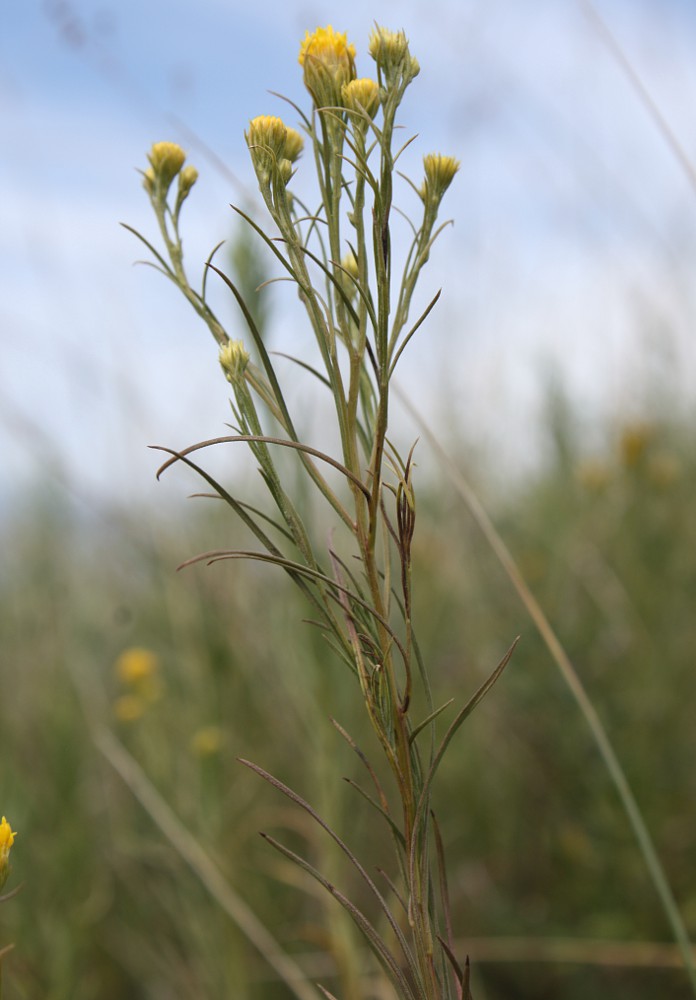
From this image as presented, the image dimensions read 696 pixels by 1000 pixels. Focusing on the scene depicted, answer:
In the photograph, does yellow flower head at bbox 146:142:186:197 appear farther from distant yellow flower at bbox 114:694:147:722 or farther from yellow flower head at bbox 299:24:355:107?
distant yellow flower at bbox 114:694:147:722

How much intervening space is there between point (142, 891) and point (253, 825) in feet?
0.65

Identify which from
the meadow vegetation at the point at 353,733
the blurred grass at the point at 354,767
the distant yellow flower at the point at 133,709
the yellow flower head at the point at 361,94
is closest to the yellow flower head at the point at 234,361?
the meadow vegetation at the point at 353,733

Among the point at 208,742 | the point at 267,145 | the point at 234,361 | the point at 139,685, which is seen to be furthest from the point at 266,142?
the point at 139,685

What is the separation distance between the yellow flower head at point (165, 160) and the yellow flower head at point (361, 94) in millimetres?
126

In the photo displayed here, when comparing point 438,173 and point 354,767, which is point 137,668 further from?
point 438,173

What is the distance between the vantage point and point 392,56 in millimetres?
444

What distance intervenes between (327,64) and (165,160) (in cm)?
12

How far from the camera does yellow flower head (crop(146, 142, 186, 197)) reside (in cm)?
52

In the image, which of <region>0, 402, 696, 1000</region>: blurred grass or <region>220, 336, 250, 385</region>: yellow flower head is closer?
<region>220, 336, 250, 385</region>: yellow flower head

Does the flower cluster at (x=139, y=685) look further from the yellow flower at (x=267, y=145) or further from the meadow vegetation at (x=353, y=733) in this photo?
the yellow flower at (x=267, y=145)

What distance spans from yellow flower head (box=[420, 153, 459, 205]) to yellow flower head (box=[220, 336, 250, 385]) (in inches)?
5.1

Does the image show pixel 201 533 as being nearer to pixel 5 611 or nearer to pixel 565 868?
Answer: pixel 5 611

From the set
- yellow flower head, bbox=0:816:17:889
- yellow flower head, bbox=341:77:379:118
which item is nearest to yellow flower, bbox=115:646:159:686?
yellow flower head, bbox=0:816:17:889

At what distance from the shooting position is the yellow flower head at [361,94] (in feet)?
1.42
